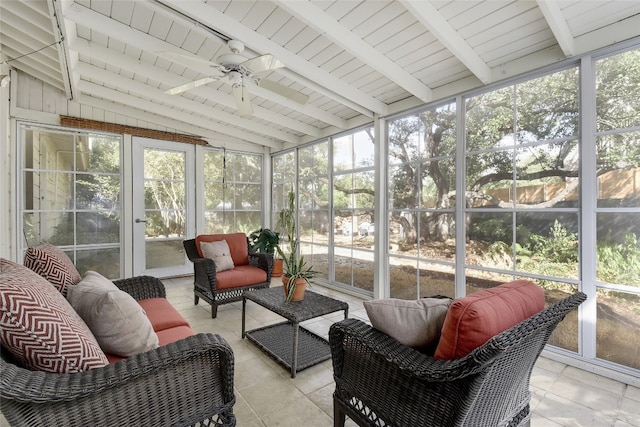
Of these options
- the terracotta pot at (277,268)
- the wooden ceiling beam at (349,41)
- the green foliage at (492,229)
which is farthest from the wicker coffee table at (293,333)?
the terracotta pot at (277,268)

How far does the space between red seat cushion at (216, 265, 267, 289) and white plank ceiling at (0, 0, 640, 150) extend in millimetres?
2001

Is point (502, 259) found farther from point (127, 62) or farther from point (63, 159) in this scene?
point (63, 159)

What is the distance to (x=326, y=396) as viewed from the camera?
192cm

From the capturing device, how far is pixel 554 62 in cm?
239

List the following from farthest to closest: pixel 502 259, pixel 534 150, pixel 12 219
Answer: pixel 12 219 → pixel 502 259 → pixel 534 150

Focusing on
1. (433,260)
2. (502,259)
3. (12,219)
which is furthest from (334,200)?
(12,219)

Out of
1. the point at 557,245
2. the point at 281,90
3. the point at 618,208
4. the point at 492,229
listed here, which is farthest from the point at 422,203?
the point at 281,90

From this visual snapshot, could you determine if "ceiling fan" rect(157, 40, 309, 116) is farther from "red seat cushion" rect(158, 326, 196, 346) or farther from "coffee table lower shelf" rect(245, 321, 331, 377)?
"coffee table lower shelf" rect(245, 321, 331, 377)

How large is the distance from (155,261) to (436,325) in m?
4.74

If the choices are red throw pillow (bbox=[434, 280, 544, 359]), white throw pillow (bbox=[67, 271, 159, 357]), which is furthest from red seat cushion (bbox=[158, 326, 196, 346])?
red throw pillow (bbox=[434, 280, 544, 359])

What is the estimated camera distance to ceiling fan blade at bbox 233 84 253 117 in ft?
8.38

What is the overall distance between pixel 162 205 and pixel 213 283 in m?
2.37

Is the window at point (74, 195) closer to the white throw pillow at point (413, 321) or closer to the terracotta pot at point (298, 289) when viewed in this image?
the terracotta pot at point (298, 289)

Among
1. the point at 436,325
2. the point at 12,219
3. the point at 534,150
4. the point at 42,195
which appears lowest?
the point at 436,325
